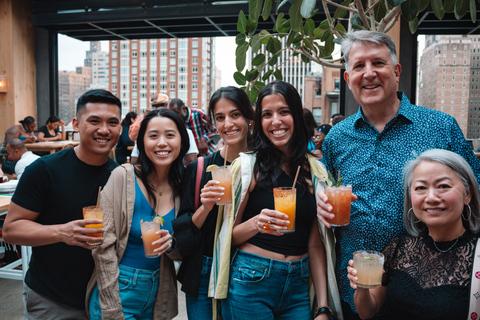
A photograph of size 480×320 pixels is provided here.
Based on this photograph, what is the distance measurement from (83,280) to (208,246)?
25.3 inches

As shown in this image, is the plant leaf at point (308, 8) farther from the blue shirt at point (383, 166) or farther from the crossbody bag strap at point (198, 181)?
the crossbody bag strap at point (198, 181)

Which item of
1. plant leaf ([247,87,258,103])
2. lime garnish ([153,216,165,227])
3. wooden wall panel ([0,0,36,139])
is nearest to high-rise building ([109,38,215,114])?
wooden wall panel ([0,0,36,139])

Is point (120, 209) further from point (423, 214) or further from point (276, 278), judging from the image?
point (423, 214)

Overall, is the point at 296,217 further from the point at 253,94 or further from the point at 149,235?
the point at 253,94

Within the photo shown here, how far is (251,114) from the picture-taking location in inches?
86.7

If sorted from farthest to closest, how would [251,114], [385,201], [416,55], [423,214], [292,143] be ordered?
[416,55], [251,114], [292,143], [385,201], [423,214]

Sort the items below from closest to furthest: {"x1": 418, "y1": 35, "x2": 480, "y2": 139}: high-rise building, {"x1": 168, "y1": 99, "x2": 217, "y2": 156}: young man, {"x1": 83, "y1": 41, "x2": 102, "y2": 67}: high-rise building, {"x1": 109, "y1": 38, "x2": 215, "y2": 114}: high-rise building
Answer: {"x1": 168, "y1": 99, "x2": 217, "y2": 156}: young man < {"x1": 418, "y1": 35, "x2": 480, "y2": 139}: high-rise building < {"x1": 83, "y1": 41, "x2": 102, "y2": 67}: high-rise building < {"x1": 109, "y1": 38, "x2": 215, "y2": 114}: high-rise building

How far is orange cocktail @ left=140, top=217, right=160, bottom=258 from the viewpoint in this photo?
66.6 inches

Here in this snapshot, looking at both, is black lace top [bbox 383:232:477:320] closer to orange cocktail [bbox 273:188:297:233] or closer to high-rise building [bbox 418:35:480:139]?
orange cocktail [bbox 273:188:297:233]

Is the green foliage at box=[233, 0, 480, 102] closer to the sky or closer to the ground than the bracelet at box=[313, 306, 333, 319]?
closer to the sky

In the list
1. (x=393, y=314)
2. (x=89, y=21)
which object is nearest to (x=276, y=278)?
(x=393, y=314)

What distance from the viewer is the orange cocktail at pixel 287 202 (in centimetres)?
165

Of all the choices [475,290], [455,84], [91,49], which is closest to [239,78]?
[475,290]

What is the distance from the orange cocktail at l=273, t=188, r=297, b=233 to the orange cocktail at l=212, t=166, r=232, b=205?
25 centimetres
